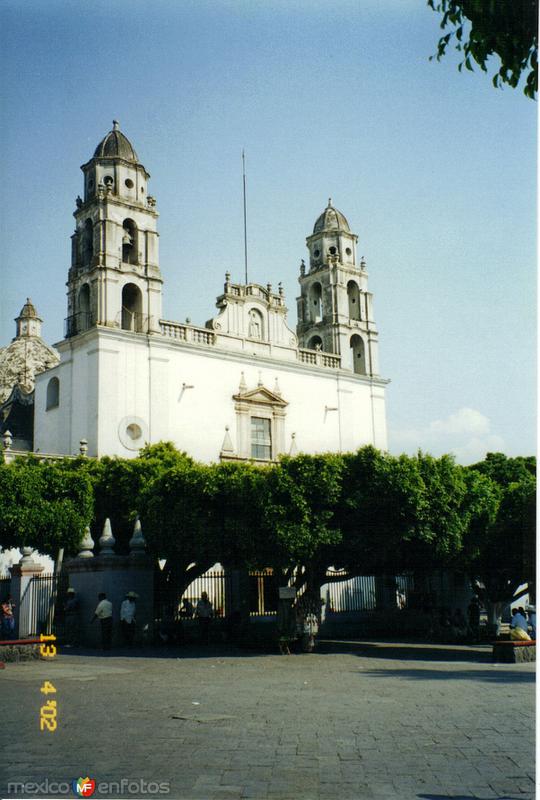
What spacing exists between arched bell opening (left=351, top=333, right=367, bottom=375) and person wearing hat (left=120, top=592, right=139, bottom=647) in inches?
955

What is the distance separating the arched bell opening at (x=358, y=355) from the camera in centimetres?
4212

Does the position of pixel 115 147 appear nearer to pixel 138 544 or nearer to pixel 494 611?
pixel 138 544

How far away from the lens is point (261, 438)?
123ft

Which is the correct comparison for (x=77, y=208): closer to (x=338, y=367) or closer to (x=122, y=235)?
(x=122, y=235)

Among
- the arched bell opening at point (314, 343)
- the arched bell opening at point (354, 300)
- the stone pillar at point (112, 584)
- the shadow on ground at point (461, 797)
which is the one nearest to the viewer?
the shadow on ground at point (461, 797)

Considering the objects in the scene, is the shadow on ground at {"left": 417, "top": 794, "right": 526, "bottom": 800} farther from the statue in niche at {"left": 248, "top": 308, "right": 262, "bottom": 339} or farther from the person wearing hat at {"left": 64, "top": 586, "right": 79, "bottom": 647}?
the statue in niche at {"left": 248, "top": 308, "right": 262, "bottom": 339}

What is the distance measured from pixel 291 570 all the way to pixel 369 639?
5784 millimetres

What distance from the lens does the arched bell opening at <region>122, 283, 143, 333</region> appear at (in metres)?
35.5

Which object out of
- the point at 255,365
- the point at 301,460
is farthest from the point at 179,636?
the point at 255,365

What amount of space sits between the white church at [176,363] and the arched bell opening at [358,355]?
0.19 feet

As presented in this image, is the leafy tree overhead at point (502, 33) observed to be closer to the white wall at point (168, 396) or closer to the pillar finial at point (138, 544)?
the pillar finial at point (138, 544)

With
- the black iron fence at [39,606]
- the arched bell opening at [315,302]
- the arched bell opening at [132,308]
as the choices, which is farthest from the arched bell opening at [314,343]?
the black iron fence at [39,606]

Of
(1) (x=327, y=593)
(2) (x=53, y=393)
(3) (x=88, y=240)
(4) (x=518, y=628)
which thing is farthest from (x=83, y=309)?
(4) (x=518, y=628)

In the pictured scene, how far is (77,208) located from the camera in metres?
37.5
